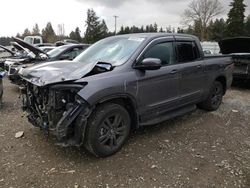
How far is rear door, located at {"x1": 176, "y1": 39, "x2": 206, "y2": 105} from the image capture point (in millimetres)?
5282

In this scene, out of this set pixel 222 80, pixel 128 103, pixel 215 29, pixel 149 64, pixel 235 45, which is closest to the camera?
pixel 149 64

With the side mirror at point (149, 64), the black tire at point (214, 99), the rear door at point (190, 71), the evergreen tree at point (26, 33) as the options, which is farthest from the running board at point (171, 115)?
the evergreen tree at point (26, 33)

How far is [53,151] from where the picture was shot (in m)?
4.33

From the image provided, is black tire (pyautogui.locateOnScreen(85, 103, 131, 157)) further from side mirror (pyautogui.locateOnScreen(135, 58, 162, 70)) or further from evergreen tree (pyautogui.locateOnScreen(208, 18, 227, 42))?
evergreen tree (pyautogui.locateOnScreen(208, 18, 227, 42))

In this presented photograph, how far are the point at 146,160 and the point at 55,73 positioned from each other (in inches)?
71.1

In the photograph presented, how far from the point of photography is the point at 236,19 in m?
53.0

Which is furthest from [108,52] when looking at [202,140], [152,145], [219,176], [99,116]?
[219,176]

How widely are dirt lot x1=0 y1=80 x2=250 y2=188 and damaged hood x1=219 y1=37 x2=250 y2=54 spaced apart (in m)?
4.72

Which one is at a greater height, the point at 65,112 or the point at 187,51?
the point at 187,51

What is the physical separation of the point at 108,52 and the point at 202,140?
2.23 m

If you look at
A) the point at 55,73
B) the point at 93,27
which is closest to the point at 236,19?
the point at 93,27

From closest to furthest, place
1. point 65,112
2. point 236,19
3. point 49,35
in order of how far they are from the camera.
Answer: point 65,112, point 236,19, point 49,35

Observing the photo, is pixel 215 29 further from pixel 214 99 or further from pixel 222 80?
pixel 214 99

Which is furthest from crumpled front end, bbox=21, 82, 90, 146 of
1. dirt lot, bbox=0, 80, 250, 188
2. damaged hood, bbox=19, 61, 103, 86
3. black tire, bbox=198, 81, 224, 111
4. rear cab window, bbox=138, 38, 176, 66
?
black tire, bbox=198, 81, 224, 111
